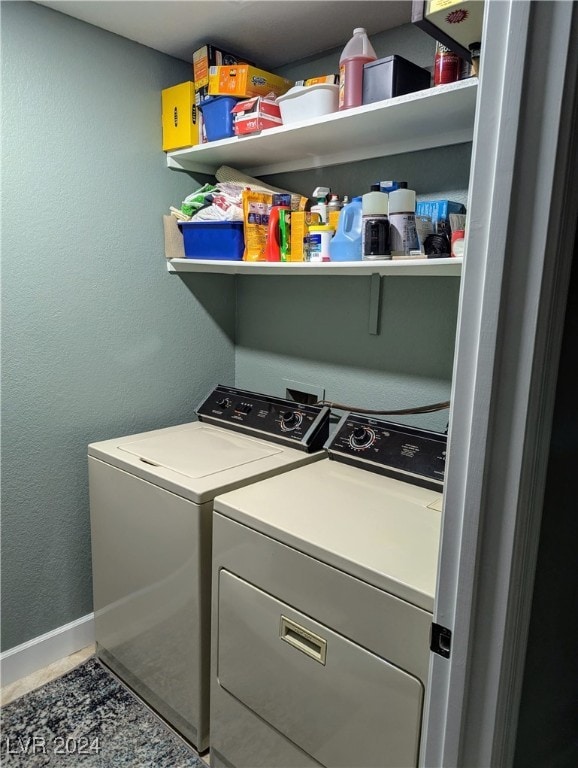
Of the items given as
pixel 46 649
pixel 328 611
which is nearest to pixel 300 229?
pixel 328 611

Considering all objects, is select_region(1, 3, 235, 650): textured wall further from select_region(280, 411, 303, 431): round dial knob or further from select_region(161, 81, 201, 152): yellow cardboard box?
select_region(280, 411, 303, 431): round dial knob

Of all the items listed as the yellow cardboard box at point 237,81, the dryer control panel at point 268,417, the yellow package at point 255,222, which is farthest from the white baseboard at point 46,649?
the yellow cardboard box at point 237,81

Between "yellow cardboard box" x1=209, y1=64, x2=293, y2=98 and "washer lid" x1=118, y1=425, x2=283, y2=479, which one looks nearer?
"washer lid" x1=118, y1=425, x2=283, y2=479

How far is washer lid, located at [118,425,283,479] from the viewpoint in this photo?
5.92ft

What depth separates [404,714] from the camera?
1175mm

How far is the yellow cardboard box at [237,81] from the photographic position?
6.37ft

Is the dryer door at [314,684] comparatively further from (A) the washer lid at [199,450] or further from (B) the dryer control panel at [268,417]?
(B) the dryer control panel at [268,417]

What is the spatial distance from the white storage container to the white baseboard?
208 centimetres

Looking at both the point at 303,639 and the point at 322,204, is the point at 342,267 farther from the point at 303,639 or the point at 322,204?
the point at 303,639

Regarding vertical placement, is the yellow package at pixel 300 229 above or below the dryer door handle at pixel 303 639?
above

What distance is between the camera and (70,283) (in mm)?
2012

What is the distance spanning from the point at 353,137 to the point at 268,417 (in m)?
1.06

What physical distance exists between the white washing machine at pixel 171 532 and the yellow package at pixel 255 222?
1.89ft

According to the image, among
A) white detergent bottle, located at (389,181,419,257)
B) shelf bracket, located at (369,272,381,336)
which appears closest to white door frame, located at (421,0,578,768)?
white detergent bottle, located at (389,181,419,257)
